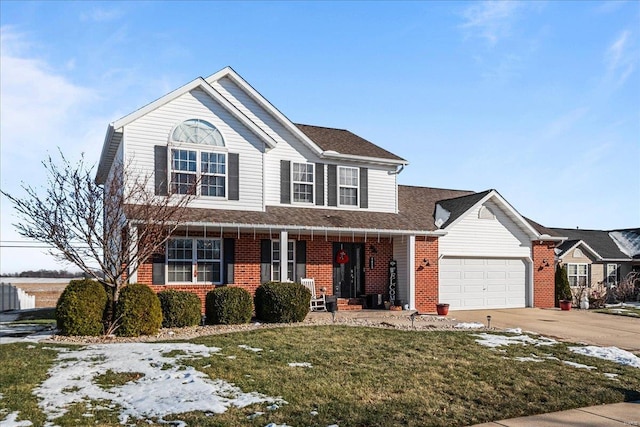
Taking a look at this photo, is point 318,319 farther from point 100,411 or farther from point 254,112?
point 100,411

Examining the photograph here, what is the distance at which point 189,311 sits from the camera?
14.0m

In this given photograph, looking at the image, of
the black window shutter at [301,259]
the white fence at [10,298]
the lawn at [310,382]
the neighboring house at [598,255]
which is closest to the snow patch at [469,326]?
the lawn at [310,382]

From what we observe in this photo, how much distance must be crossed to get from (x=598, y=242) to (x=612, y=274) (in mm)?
2872

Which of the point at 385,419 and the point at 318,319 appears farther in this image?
the point at 318,319

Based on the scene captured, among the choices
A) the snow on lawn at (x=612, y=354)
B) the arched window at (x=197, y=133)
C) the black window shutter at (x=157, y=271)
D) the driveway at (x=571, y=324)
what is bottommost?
the driveway at (x=571, y=324)

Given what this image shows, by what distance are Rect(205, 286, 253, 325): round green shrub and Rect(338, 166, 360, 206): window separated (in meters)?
6.58

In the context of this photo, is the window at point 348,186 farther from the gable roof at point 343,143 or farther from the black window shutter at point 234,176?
the black window shutter at point 234,176

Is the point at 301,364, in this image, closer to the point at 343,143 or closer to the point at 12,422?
the point at 12,422

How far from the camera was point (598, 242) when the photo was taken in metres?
32.4

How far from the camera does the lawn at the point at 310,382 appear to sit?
7031 millimetres

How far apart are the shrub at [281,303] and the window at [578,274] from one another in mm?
17661

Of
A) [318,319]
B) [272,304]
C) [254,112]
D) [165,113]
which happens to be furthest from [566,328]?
[165,113]

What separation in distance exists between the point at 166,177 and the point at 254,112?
4501 millimetres

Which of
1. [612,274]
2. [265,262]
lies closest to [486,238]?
[265,262]
